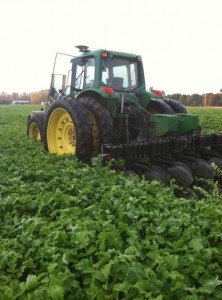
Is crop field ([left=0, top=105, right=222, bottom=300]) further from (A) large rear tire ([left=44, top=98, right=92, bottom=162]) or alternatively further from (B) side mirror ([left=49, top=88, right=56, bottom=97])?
(B) side mirror ([left=49, top=88, right=56, bottom=97])

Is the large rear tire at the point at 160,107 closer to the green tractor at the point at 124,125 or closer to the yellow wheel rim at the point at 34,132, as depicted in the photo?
the green tractor at the point at 124,125

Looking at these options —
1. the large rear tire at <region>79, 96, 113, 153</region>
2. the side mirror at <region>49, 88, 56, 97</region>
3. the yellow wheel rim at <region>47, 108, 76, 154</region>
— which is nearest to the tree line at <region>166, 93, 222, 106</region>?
the side mirror at <region>49, 88, 56, 97</region>

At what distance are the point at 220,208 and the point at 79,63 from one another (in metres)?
4.88

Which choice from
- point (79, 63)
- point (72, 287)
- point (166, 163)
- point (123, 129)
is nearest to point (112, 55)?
point (79, 63)

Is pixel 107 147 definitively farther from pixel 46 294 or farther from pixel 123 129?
pixel 46 294

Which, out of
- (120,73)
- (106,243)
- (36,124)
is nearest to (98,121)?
(120,73)

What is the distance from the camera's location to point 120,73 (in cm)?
777

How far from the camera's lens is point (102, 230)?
342 centimetres

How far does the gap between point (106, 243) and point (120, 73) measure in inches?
205

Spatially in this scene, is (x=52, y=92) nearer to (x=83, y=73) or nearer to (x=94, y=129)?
(x=83, y=73)

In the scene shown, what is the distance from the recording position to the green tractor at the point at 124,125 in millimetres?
6363

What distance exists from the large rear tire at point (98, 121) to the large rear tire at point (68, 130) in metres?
0.22

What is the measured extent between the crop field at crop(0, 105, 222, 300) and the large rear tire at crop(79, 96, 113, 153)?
1735mm

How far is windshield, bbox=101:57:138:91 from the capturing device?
7.46 m
